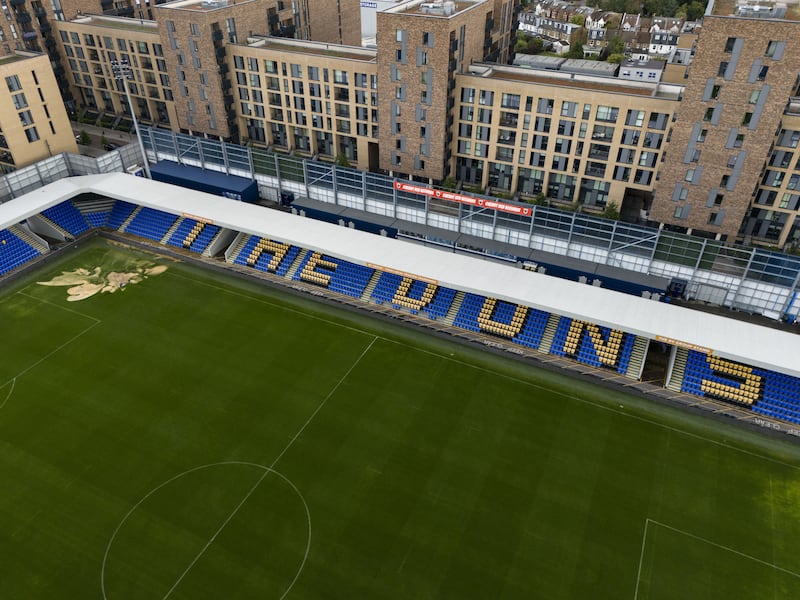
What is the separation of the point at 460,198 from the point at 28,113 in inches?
2349

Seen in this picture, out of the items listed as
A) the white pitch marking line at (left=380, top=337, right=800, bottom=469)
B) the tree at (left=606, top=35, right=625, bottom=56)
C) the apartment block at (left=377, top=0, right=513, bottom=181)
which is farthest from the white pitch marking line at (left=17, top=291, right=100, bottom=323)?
the tree at (left=606, top=35, right=625, bottom=56)

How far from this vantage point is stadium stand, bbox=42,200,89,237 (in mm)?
70938

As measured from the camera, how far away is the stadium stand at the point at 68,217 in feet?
233

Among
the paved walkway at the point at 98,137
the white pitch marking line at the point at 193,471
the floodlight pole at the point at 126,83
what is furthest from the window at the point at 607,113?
the paved walkway at the point at 98,137

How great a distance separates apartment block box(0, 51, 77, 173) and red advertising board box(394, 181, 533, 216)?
50.4 m

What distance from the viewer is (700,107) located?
186 ft

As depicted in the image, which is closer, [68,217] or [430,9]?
[430,9]

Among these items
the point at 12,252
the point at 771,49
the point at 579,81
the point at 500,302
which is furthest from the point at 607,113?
the point at 12,252

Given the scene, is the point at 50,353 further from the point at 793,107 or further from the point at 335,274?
the point at 793,107

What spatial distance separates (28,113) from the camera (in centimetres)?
7319

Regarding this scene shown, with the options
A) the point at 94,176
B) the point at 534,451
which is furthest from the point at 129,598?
the point at 94,176

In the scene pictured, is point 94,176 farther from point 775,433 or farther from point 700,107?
point 775,433

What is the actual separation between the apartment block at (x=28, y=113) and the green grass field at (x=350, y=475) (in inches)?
1189

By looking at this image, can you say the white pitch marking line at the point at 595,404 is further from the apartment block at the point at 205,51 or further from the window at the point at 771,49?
the apartment block at the point at 205,51
